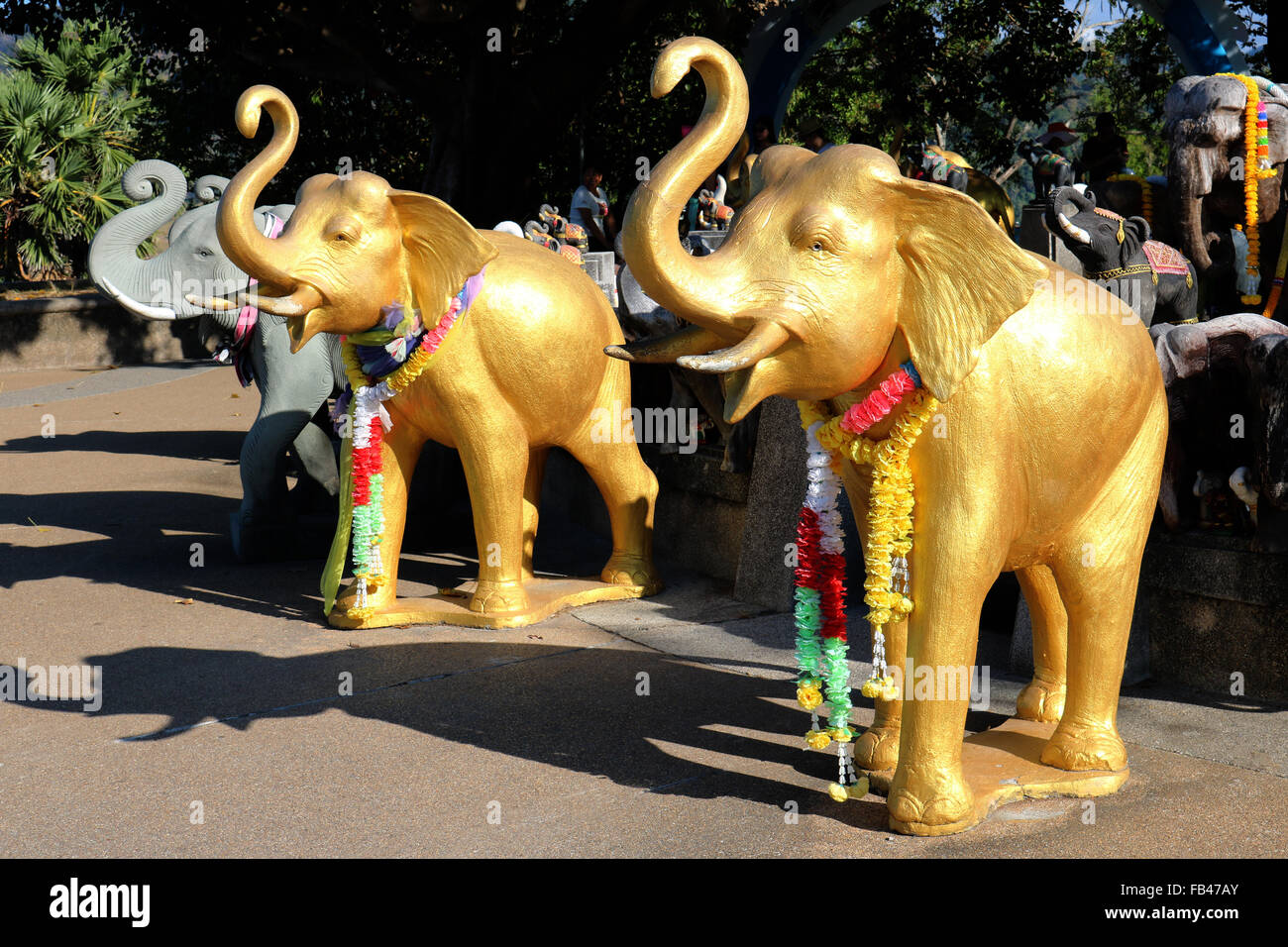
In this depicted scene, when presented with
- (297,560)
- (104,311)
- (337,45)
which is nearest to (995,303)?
(297,560)

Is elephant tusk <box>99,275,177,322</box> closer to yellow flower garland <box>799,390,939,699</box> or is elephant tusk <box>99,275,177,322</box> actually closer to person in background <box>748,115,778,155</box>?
yellow flower garland <box>799,390,939,699</box>

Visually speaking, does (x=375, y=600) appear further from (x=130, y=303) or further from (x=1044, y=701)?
(x=1044, y=701)

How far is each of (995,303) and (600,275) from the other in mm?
5392

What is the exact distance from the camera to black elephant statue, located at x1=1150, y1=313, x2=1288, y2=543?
4625mm

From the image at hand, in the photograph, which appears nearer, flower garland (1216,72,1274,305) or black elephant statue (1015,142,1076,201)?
flower garland (1216,72,1274,305)

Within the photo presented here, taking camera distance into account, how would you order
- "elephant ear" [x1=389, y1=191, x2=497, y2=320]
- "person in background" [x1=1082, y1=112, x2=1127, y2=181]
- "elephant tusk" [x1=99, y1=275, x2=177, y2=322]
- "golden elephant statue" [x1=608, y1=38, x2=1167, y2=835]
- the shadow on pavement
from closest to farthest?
1. "golden elephant statue" [x1=608, y1=38, x2=1167, y2=835]
2. the shadow on pavement
3. "elephant ear" [x1=389, y1=191, x2=497, y2=320]
4. "elephant tusk" [x1=99, y1=275, x2=177, y2=322]
5. "person in background" [x1=1082, y1=112, x2=1127, y2=181]

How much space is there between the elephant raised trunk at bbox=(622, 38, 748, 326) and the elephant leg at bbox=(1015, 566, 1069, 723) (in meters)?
1.73

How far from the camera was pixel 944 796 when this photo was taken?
3629 mm

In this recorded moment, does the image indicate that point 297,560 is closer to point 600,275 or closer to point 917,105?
point 600,275

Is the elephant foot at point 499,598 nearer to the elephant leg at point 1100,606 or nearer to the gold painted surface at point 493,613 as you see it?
the gold painted surface at point 493,613

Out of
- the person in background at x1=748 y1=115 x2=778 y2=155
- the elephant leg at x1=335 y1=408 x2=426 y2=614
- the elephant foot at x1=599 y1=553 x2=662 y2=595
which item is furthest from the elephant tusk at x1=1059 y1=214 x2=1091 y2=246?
the person in background at x1=748 y1=115 x2=778 y2=155

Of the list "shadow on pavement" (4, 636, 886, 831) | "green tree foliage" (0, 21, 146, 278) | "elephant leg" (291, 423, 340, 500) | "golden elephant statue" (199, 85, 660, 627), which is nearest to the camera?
"shadow on pavement" (4, 636, 886, 831)

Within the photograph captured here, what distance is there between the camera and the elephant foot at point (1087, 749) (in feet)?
13.0

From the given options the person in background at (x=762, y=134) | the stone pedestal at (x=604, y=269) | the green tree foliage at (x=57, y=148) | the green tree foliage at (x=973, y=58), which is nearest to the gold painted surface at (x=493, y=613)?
the stone pedestal at (x=604, y=269)
